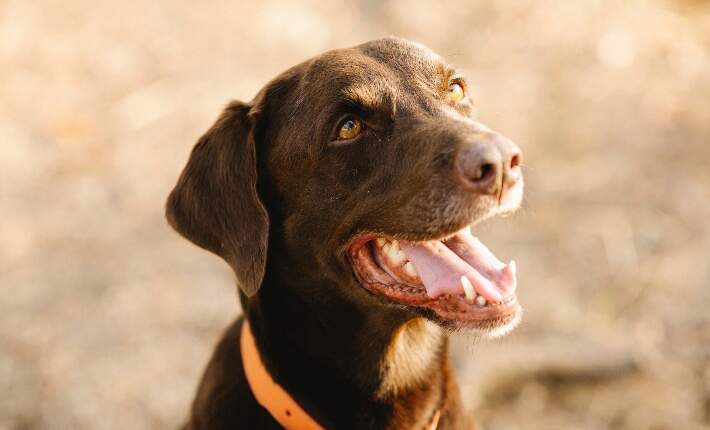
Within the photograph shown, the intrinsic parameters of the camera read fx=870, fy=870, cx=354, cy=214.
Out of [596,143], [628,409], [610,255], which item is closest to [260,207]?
[628,409]

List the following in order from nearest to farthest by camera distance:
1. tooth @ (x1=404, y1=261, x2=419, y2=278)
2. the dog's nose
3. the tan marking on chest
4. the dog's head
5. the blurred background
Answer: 1. the dog's nose
2. the dog's head
3. tooth @ (x1=404, y1=261, x2=419, y2=278)
4. the tan marking on chest
5. the blurred background

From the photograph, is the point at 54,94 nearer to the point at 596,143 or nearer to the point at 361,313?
the point at 596,143

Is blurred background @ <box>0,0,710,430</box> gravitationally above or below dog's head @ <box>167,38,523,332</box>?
below

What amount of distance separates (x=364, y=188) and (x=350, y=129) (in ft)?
0.75

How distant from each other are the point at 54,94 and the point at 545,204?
442cm

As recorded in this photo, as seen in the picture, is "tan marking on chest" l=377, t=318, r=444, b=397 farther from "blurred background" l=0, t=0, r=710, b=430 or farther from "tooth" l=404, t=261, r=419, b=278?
"blurred background" l=0, t=0, r=710, b=430

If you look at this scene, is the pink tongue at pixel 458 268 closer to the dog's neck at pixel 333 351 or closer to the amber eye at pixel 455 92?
the dog's neck at pixel 333 351

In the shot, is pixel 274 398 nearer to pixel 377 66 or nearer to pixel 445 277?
pixel 445 277

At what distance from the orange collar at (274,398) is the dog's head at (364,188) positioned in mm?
332

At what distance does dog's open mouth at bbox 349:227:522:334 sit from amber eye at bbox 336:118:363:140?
1.23 feet

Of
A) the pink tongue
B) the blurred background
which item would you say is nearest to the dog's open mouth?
the pink tongue

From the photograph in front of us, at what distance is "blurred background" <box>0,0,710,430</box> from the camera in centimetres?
498

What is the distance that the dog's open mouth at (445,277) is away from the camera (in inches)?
118

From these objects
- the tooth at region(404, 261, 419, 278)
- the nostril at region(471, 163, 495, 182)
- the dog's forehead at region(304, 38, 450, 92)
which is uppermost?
the dog's forehead at region(304, 38, 450, 92)
